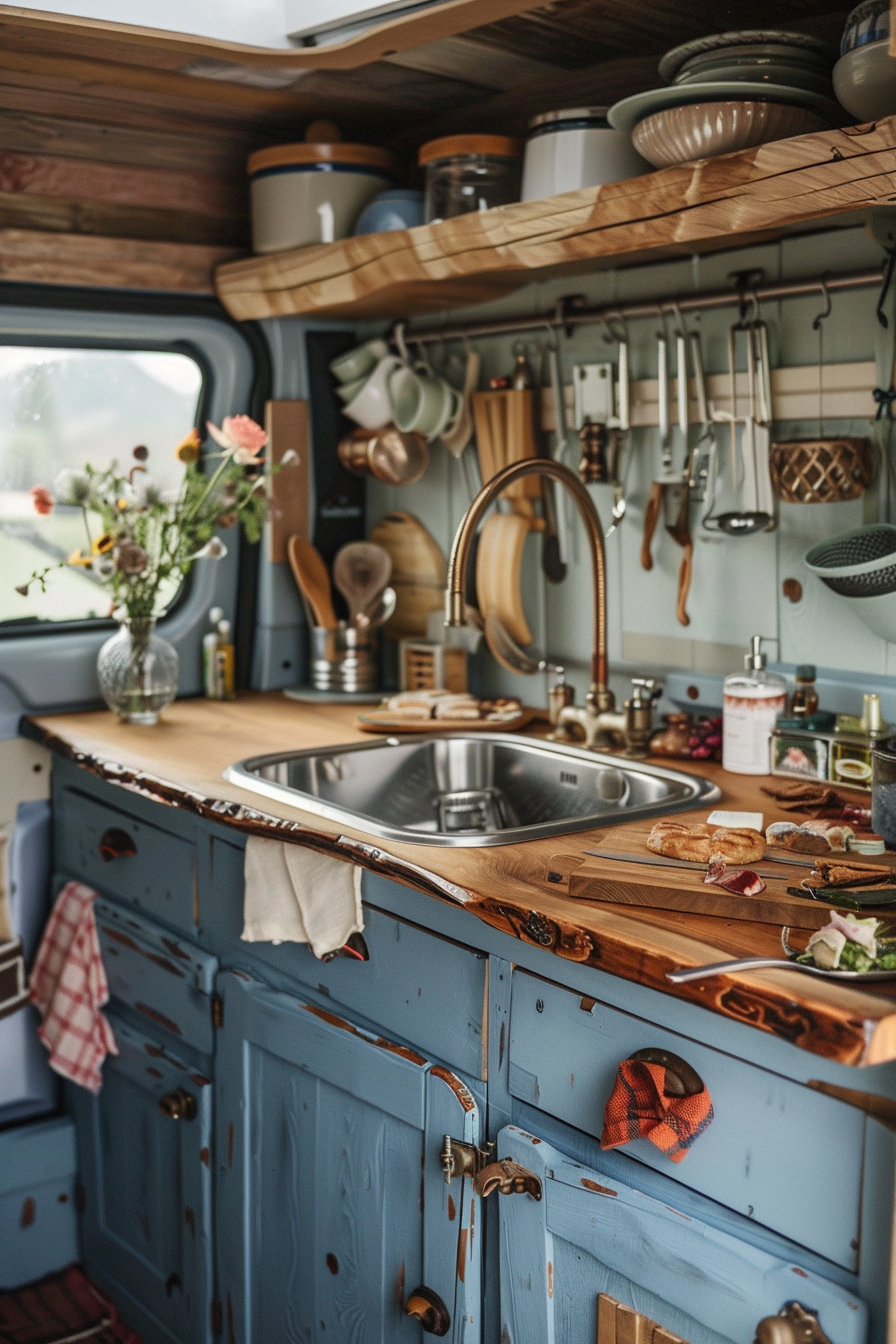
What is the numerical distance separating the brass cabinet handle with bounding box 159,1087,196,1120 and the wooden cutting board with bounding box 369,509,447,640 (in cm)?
117

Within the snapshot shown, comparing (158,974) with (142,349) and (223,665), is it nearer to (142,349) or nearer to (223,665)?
(223,665)

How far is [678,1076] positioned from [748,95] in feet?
4.28

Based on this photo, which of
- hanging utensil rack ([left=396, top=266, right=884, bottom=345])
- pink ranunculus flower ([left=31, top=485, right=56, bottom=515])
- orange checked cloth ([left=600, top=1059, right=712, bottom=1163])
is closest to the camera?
orange checked cloth ([left=600, top=1059, right=712, bottom=1163])

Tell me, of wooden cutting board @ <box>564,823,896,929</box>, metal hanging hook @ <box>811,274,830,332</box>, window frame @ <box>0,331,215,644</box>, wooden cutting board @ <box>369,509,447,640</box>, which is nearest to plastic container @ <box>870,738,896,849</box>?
wooden cutting board @ <box>564,823,896,929</box>

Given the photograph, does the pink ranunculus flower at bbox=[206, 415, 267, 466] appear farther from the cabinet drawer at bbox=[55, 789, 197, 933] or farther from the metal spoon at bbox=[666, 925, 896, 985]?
the metal spoon at bbox=[666, 925, 896, 985]

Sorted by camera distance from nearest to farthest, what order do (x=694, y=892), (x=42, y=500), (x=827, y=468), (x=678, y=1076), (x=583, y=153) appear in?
(x=678, y=1076)
(x=694, y=892)
(x=827, y=468)
(x=583, y=153)
(x=42, y=500)

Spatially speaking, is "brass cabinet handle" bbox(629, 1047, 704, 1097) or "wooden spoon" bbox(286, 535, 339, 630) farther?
"wooden spoon" bbox(286, 535, 339, 630)

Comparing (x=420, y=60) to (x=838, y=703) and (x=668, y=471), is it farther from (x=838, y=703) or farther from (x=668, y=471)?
(x=838, y=703)

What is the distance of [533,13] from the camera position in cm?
222

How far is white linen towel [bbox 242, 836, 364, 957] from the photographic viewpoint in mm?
1966

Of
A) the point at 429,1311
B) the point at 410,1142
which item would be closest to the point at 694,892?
the point at 410,1142

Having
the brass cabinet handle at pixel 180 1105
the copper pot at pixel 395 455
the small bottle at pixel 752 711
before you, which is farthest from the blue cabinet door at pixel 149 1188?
the copper pot at pixel 395 455

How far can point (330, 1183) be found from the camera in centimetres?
204

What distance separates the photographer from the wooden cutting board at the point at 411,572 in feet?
10.2
